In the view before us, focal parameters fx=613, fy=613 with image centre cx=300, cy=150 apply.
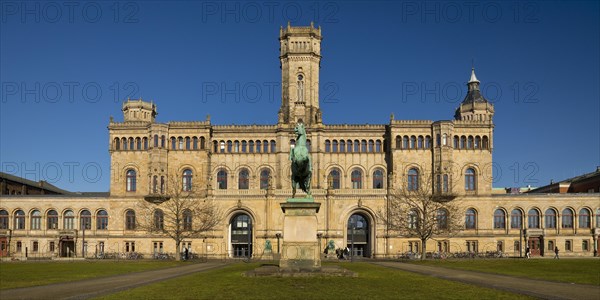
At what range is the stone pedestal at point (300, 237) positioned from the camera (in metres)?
35.8

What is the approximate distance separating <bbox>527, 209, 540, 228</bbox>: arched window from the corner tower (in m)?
33.8

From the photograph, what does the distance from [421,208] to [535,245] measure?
57.2 feet

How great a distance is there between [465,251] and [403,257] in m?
9.51

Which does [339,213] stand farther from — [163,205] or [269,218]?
[163,205]

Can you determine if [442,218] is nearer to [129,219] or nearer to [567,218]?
[567,218]

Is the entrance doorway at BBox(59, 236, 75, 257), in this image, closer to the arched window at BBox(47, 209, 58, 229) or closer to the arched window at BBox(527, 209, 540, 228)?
the arched window at BBox(47, 209, 58, 229)

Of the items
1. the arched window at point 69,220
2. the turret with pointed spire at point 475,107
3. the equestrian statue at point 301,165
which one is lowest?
the arched window at point 69,220

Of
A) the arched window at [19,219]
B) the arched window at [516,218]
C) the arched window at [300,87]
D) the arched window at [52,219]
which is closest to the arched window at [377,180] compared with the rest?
the arched window at [300,87]

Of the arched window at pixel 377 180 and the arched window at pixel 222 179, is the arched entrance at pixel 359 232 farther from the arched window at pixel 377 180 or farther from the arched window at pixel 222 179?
the arched window at pixel 222 179

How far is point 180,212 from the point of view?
274 ft

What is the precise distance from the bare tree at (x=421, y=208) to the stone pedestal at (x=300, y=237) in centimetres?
4600

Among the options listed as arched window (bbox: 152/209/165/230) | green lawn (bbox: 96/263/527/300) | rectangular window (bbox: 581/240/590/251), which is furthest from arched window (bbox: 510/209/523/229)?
green lawn (bbox: 96/263/527/300)

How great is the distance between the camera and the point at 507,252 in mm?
86375

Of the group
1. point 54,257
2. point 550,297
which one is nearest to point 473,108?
point 54,257
